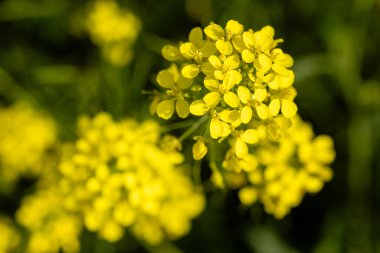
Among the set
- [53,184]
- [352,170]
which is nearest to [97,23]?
[53,184]

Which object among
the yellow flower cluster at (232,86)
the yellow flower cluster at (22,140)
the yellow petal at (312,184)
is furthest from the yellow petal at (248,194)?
the yellow flower cluster at (22,140)

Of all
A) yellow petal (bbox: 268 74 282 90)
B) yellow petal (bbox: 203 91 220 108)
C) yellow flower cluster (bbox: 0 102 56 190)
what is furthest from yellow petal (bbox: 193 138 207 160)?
yellow flower cluster (bbox: 0 102 56 190)

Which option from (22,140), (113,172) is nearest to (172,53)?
(113,172)

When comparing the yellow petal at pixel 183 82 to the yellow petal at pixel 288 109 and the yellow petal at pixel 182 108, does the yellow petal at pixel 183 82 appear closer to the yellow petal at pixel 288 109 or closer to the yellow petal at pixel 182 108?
the yellow petal at pixel 182 108

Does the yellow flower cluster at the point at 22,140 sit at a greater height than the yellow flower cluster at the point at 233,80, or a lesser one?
lesser

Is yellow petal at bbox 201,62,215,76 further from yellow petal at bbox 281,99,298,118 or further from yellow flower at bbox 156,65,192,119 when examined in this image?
yellow petal at bbox 281,99,298,118
